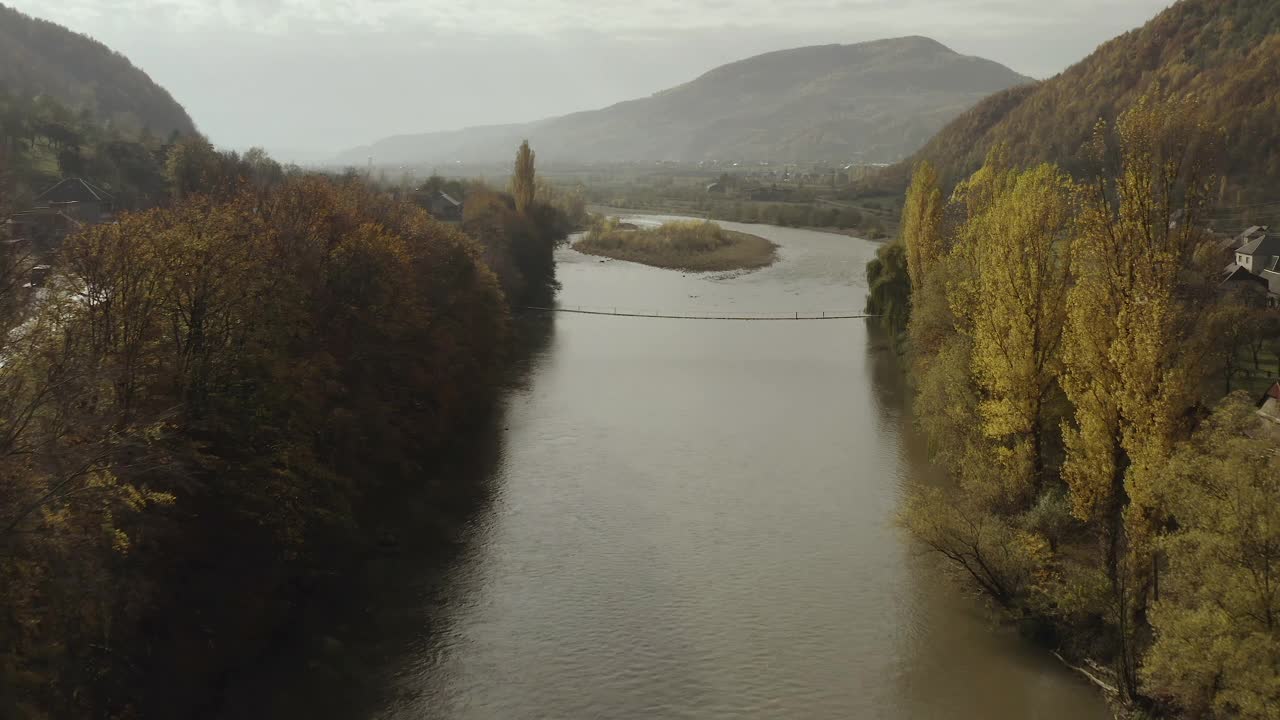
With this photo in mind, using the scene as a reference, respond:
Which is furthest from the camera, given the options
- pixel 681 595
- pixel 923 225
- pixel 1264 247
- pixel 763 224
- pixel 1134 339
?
pixel 763 224

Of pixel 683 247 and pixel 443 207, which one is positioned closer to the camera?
pixel 443 207

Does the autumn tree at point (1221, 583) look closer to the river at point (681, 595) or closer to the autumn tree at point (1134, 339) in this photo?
the autumn tree at point (1134, 339)

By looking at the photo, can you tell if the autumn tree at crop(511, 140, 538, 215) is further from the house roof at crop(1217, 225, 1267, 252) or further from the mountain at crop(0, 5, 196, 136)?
the mountain at crop(0, 5, 196, 136)

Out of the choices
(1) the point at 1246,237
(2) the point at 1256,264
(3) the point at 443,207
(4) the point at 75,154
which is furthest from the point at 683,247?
(2) the point at 1256,264

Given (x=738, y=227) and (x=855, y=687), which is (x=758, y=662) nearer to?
(x=855, y=687)

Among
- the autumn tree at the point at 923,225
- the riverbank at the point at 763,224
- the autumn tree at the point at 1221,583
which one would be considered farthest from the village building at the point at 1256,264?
the riverbank at the point at 763,224

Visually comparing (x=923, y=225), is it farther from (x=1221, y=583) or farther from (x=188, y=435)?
(x=188, y=435)

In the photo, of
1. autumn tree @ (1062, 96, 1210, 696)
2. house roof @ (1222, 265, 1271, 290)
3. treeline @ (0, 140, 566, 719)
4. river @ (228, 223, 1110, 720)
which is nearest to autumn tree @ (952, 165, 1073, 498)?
autumn tree @ (1062, 96, 1210, 696)
